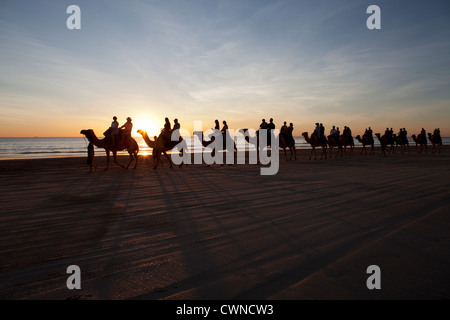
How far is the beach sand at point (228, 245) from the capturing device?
8.66ft

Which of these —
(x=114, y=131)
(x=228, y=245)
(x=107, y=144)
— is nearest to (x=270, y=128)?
(x=114, y=131)

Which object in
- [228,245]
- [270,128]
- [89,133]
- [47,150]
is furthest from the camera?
[47,150]

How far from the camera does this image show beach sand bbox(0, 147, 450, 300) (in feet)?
8.66

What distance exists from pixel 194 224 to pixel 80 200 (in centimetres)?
354

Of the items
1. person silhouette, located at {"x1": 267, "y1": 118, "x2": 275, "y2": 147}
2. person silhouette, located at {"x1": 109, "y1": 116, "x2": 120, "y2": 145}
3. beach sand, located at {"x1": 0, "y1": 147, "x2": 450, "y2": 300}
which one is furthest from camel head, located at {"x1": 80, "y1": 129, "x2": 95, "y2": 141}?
person silhouette, located at {"x1": 267, "y1": 118, "x2": 275, "y2": 147}

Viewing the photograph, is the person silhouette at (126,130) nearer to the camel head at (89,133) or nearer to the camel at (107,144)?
the camel at (107,144)

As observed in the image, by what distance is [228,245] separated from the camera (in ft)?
12.2

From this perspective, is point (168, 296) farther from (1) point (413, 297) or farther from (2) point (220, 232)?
(1) point (413, 297)

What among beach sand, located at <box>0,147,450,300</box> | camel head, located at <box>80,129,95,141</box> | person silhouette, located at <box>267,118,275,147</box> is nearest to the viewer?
beach sand, located at <box>0,147,450,300</box>

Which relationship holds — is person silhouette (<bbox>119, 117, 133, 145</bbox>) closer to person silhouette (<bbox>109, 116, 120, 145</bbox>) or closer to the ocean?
person silhouette (<bbox>109, 116, 120, 145</bbox>)

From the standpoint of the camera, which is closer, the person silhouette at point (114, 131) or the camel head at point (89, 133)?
the camel head at point (89, 133)

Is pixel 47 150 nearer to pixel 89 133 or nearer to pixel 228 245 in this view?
pixel 89 133

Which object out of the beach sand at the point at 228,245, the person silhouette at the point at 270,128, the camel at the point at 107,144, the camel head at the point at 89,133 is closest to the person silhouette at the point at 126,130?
the camel at the point at 107,144
